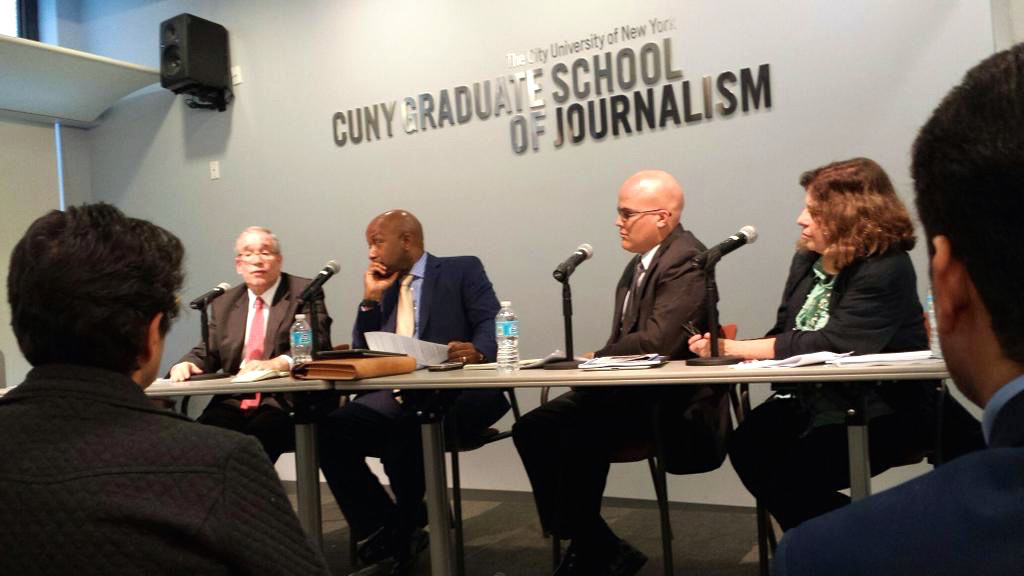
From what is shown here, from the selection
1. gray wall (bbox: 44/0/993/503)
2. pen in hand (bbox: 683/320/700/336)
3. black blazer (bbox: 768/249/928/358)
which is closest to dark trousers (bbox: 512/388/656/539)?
pen in hand (bbox: 683/320/700/336)

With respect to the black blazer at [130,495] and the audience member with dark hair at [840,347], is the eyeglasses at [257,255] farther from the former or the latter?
the black blazer at [130,495]

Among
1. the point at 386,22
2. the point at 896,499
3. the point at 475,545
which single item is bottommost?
the point at 475,545

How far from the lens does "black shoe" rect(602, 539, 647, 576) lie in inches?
117

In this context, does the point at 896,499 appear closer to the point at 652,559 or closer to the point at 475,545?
the point at 652,559

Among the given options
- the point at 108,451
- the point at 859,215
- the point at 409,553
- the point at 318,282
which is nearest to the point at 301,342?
the point at 318,282

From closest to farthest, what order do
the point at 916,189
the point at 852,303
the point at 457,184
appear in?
the point at 916,189 → the point at 852,303 → the point at 457,184

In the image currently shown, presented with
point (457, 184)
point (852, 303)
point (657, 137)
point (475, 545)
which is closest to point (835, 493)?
point (852, 303)

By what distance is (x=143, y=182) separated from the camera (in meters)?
5.92

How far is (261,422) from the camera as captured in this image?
355 centimetres

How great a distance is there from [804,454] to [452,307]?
1626mm

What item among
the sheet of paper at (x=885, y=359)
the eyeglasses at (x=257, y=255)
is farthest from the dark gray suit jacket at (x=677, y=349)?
the eyeglasses at (x=257, y=255)

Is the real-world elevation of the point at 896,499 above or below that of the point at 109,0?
below

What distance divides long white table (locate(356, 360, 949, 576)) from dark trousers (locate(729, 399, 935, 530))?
0.58 feet

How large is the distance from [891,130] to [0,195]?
202 inches
